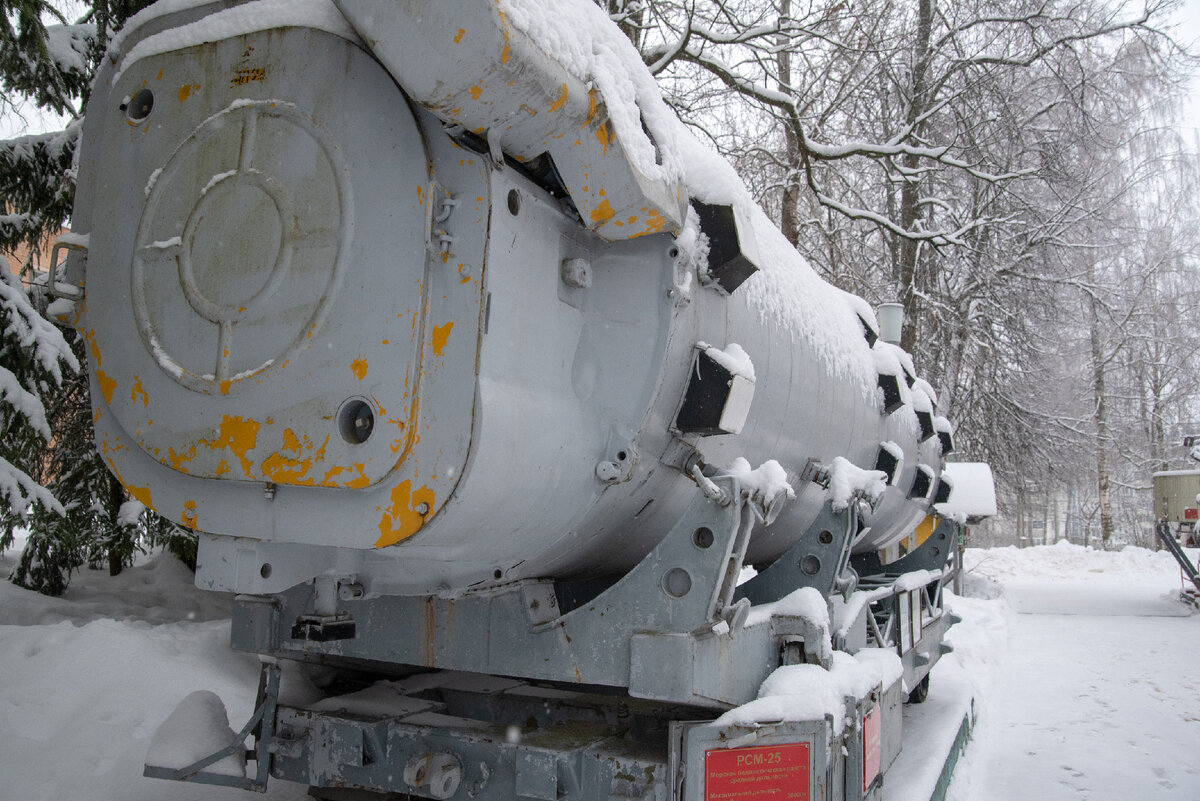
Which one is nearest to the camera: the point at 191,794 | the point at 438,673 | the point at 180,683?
the point at 438,673

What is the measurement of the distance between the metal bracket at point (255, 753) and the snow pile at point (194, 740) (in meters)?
0.01

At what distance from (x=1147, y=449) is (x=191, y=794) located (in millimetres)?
33910

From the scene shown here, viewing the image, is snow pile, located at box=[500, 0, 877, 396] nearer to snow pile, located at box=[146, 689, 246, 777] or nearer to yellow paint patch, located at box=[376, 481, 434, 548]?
yellow paint patch, located at box=[376, 481, 434, 548]

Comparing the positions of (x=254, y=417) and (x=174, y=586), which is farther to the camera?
(x=174, y=586)

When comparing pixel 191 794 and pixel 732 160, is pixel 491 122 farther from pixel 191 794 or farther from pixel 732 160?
pixel 732 160

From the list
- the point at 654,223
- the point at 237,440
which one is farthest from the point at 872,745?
the point at 237,440

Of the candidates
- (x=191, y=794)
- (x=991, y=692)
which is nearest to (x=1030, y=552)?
(x=991, y=692)

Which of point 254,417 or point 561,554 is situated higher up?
point 254,417

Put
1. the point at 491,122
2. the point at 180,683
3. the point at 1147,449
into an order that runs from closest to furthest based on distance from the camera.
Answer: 1. the point at 491,122
2. the point at 180,683
3. the point at 1147,449

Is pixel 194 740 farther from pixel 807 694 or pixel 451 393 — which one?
pixel 807 694

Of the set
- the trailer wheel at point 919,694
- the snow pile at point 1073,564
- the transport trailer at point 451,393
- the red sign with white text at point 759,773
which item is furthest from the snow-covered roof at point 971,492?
the snow pile at point 1073,564

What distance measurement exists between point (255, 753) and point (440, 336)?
171 cm

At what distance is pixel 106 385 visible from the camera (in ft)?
7.89

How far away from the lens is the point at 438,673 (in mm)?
3340
